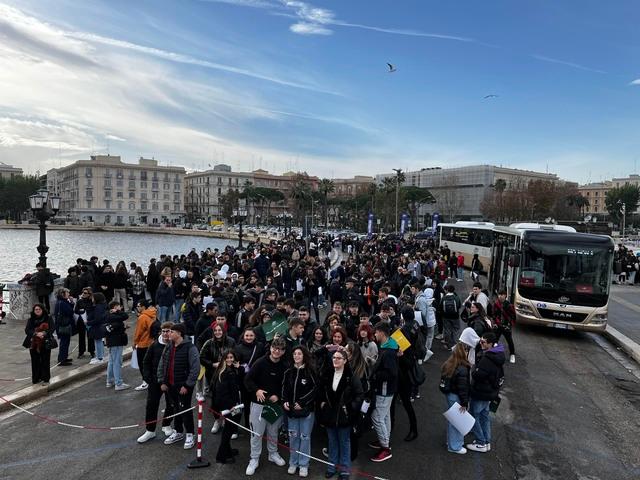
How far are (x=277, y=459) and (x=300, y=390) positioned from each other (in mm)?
1151

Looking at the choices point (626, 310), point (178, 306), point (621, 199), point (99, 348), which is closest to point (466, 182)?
point (621, 199)

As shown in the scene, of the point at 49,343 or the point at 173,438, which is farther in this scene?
the point at 49,343

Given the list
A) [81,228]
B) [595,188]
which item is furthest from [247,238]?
[595,188]

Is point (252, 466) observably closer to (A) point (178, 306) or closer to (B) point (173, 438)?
(B) point (173, 438)

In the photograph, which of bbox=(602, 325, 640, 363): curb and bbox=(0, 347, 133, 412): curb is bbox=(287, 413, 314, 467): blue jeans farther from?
bbox=(602, 325, 640, 363): curb

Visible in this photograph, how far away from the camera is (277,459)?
6000mm

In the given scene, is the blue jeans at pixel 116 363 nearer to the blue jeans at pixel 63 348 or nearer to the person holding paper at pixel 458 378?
the blue jeans at pixel 63 348

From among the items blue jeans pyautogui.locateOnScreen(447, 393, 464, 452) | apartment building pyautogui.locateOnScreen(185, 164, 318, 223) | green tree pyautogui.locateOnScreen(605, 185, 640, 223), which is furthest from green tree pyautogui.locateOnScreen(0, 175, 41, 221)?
green tree pyautogui.locateOnScreen(605, 185, 640, 223)

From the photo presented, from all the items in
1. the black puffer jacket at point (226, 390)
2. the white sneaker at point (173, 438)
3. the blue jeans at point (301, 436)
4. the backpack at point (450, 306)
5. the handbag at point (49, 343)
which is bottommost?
the white sneaker at point (173, 438)

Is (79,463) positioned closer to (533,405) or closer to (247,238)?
(533,405)

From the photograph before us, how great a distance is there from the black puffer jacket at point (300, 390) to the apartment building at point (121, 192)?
124848 mm

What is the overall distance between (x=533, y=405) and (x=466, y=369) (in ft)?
10.8

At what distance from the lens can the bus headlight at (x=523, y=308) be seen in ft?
44.5

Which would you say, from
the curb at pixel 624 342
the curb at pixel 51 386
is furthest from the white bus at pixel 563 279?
the curb at pixel 51 386
